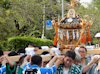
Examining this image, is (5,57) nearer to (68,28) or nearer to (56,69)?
(56,69)

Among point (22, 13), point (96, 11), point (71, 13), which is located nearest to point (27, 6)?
point (22, 13)

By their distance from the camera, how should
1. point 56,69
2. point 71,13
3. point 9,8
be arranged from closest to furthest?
1. point 56,69
2. point 9,8
3. point 71,13

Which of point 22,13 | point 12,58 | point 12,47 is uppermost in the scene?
point 22,13

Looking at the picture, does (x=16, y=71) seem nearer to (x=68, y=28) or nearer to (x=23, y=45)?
(x=68, y=28)

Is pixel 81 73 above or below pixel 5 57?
below

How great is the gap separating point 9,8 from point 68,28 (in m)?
4.33

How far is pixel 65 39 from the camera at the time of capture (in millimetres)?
12641

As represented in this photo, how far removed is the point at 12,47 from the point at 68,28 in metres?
6.74

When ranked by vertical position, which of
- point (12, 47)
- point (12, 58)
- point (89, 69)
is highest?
point (12, 58)

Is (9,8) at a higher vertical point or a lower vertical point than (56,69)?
higher

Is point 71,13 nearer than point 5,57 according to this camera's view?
No

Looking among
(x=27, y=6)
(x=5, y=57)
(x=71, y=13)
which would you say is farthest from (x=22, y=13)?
(x=5, y=57)

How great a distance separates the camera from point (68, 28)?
489 inches

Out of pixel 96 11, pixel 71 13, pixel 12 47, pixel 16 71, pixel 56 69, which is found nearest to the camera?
pixel 56 69
